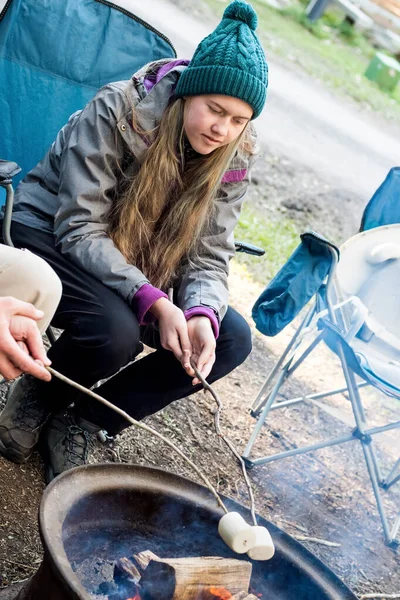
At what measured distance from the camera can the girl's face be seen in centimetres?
214

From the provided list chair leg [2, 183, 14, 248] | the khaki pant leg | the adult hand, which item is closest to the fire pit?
the adult hand

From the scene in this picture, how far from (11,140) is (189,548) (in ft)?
5.26

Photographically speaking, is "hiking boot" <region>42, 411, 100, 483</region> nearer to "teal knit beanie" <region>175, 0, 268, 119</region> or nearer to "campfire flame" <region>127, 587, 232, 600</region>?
"campfire flame" <region>127, 587, 232, 600</region>

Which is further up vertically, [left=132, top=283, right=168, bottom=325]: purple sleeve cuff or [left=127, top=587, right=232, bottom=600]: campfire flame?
[left=132, top=283, right=168, bottom=325]: purple sleeve cuff

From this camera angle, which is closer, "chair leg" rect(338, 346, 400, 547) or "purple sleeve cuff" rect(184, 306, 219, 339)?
"purple sleeve cuff" rect(184, 306, 219, 339)

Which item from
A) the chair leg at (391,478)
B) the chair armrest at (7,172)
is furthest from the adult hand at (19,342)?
the chair leg at (391,478)

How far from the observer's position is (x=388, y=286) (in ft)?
11.2

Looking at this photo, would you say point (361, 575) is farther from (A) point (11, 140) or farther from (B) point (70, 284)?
(A) point (11, 140)

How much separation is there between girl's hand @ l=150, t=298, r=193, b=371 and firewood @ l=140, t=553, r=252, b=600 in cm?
58

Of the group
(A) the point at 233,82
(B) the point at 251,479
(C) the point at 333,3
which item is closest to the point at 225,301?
(A) the point at 233,82

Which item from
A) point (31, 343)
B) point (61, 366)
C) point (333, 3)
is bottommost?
point (333, 3)

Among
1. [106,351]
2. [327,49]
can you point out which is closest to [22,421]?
[106,351]

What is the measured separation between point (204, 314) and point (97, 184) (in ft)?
1.61

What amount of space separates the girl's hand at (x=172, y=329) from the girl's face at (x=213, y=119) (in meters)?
0.47
